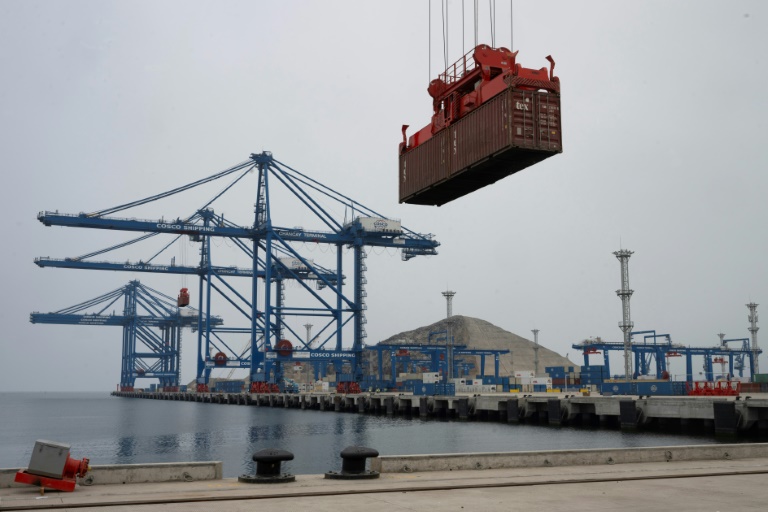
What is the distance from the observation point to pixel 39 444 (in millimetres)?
11836

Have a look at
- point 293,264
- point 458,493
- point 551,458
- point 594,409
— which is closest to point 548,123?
point 551,458

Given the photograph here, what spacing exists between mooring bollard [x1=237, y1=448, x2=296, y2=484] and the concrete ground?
0.76ft

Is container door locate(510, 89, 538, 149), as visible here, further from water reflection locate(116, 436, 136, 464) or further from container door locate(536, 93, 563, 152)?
water reflection locate(116, 436, 136, 464)

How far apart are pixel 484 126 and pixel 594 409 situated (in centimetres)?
2308

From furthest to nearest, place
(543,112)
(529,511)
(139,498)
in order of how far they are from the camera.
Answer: (543,112), (139,498), (529,511)

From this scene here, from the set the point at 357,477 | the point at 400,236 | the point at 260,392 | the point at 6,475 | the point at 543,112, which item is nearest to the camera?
the point at 6,475

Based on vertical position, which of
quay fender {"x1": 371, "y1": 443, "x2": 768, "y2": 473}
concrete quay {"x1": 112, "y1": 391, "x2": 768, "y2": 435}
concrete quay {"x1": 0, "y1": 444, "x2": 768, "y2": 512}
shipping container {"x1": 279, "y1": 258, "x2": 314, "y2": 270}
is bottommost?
concrete quay {"x1": 112, "y1": 391, "x2": 768, "y2": 435}

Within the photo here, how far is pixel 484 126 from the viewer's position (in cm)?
2745

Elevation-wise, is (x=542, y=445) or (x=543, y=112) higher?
(x=543, y=112)

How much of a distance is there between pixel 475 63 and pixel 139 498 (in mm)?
21988

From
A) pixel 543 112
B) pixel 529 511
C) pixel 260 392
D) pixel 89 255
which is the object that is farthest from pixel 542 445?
pixel 89 255

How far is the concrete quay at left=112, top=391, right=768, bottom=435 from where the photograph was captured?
109 feet

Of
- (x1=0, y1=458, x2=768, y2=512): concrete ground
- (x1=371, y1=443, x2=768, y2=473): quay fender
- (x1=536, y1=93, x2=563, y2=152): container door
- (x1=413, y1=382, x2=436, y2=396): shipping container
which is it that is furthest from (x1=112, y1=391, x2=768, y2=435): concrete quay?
(x1=0, y1=458, x2=768, y2=512): concrete ground

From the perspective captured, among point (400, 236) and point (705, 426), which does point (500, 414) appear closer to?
point (705, 426)
